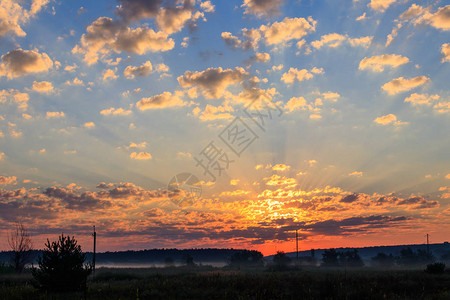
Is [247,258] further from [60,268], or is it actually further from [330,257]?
[60,268]

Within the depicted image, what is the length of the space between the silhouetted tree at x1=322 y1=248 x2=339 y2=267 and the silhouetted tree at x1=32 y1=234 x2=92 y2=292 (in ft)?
314

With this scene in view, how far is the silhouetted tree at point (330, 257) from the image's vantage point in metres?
109

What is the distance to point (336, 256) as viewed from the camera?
112375 mm

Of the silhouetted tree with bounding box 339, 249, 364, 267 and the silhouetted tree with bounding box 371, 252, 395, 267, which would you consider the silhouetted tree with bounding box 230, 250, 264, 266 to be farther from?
the silhouetted tree with bounding box 371, 252, 395, 267

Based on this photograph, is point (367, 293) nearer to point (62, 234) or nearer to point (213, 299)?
point (213, 299)

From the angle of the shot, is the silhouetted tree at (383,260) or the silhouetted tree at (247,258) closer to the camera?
the silhouetted tree at (383,260)

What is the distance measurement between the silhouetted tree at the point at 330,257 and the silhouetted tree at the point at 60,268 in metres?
95.6

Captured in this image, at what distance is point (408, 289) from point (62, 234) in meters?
24.9

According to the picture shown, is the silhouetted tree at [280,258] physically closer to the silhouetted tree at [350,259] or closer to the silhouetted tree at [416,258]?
the silhouetted tree at [350,259]

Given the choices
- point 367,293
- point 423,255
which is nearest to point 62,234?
point 367,293

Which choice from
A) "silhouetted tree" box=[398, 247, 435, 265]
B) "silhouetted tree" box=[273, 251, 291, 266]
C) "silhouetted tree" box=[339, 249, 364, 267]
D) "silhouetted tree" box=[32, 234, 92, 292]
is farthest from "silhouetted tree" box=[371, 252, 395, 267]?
"silhouetted tree" box=[32, 234, 92, 292]

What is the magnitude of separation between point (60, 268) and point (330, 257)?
9916 cm

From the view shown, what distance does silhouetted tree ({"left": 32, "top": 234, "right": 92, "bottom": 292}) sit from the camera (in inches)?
918

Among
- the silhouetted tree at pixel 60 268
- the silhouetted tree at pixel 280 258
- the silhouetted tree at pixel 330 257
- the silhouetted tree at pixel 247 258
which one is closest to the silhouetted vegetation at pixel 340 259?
the silhouetted tree at pixel 330 257
